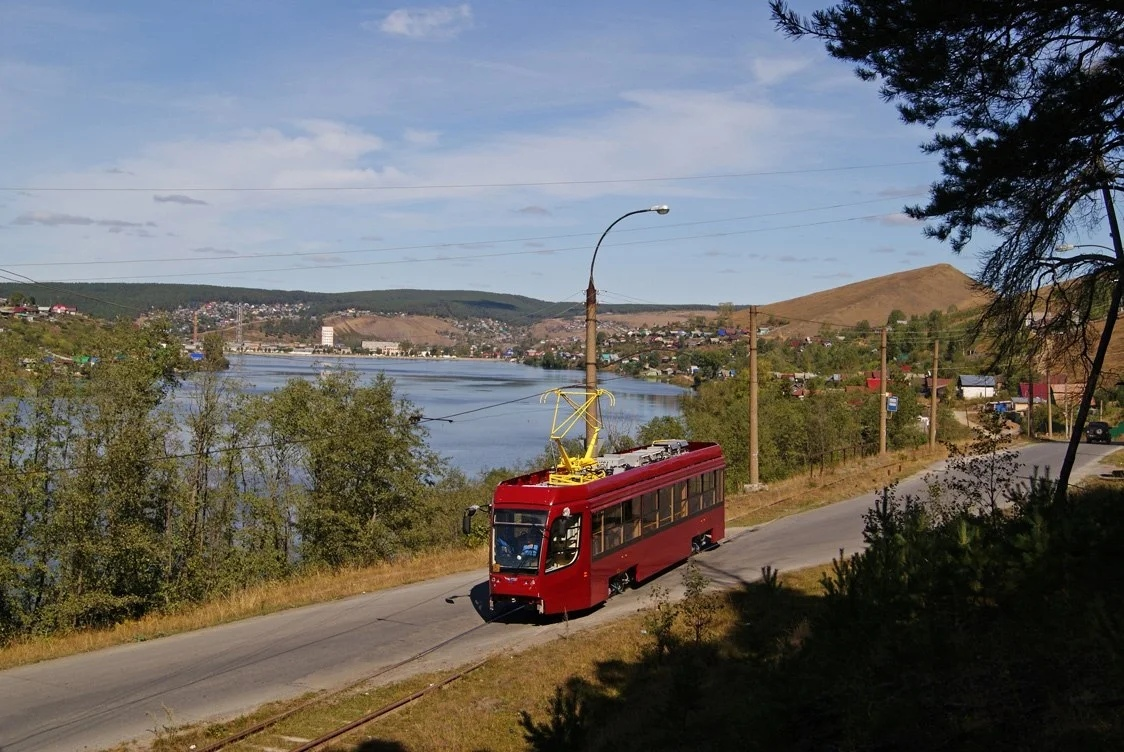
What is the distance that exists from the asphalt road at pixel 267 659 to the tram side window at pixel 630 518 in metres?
1.22

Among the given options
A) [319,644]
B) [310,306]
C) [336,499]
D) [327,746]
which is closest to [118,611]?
[336,499]

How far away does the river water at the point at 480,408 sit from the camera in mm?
56228

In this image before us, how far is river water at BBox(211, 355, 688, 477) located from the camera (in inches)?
2214

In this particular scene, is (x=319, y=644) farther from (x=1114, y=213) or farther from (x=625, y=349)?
(x=625, y=349)

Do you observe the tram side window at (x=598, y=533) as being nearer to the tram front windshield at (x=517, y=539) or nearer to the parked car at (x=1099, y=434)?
the tram front windshield at (x=517, y=539)

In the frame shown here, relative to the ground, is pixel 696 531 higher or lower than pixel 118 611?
higher

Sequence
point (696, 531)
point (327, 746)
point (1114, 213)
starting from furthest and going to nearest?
point (696, 531) → point (1114, 213) → point (327, 746)

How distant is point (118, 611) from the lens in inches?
1118

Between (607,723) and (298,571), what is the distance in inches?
888

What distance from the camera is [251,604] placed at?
19.5 meters

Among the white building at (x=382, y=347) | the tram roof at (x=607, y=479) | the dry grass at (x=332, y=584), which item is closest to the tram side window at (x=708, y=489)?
the tram roof at (x=607, y=479)

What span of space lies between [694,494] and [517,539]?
6472mm

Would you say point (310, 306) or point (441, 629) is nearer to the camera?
point (441, 629)

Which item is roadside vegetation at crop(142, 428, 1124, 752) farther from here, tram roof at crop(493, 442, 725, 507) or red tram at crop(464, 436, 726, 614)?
tram roof at crop(493, 442, 725, 507)
